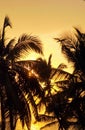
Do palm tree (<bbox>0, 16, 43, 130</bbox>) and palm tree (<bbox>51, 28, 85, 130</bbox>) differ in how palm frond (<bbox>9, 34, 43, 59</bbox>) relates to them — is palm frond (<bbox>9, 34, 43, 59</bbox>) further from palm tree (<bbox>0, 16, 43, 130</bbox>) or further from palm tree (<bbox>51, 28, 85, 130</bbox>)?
palm tree (<bbox>51, 28, 85, 130</bbox>)

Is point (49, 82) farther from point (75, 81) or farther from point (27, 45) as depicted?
point (27, 45)

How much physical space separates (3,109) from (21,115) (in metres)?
1.02

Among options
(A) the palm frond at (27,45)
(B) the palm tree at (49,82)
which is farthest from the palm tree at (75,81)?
(A) the palm frond at (27,45)

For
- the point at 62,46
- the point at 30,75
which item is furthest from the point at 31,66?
the point at 62,46

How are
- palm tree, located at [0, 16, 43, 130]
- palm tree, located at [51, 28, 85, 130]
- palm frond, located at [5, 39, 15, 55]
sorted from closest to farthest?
palm tree, located at [0, 16, 43, 130] → palm frond, located at [5, 39, 15, 55] → palm tree, located at [51, 28, 85, 130]

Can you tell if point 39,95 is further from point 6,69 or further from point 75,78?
point 75,78

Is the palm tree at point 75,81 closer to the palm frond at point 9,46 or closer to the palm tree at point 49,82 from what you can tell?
the palm tree at point 49,82

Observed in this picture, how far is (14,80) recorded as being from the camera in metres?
20.6

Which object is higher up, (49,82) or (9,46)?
(9,46)

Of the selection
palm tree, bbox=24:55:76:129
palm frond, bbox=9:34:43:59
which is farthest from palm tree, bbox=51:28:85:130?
palm frond, bbox=9:34:43:59

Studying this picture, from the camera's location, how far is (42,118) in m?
34.5

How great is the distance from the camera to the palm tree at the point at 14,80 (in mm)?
19770

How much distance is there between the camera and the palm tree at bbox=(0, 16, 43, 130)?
19.8 m

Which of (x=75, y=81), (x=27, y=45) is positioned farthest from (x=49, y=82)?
(x=27, y=45)
